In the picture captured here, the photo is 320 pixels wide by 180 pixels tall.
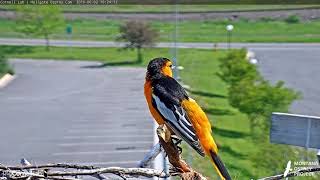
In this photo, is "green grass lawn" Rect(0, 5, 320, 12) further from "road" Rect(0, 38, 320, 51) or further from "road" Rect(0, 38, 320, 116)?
"road" Rect(0, 38, 320, 116)

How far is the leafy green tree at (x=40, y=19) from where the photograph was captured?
45.4m

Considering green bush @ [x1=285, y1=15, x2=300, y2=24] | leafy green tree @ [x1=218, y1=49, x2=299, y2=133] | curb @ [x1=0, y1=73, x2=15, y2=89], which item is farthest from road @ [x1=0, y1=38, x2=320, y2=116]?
curb @ [x1=0, y1=73, x2=15, y2=89]

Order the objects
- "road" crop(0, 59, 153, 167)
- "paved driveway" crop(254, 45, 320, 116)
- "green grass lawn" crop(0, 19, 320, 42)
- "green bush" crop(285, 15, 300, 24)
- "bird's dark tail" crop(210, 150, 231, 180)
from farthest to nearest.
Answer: "green bush" crop(285, 15, 300, 24) → "green grass lawn" crop(0, 19, 320, 42) → "paved driveway" crop(254, 45, 320, 116) → "road" crop(0, 59, 153, 167) → "bird's dark tail" crop(210, 150, 231, 180)

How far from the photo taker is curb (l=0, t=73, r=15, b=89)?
112 feet

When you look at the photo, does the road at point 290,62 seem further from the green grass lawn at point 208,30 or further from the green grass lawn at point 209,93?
the green grass lawn at point 209,93

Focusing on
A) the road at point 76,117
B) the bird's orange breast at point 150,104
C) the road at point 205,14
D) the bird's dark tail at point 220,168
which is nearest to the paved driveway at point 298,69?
the road at point 76,117

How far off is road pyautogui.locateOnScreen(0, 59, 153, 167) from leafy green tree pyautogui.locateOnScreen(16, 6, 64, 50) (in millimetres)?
7407

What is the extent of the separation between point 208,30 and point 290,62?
516 inches

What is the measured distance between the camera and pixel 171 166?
13.9 feet

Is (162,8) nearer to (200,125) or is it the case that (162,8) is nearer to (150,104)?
(150,104)

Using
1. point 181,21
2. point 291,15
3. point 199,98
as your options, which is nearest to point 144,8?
point 181,21

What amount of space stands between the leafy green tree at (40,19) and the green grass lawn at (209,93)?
1.22 meters

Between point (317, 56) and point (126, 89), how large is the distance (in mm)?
14652

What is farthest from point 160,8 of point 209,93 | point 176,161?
point 176,161
